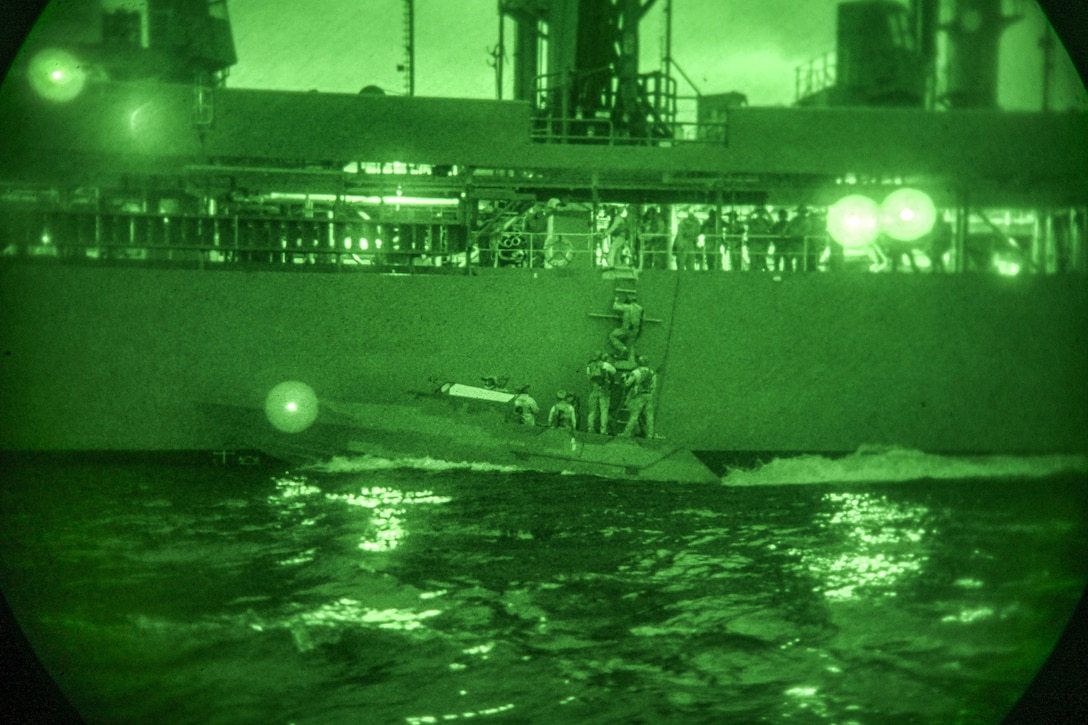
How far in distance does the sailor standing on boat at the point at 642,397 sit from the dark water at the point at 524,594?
1250mm

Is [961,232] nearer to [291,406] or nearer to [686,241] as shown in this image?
[686,241]

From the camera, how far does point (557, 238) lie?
40.8ft

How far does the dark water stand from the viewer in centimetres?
446

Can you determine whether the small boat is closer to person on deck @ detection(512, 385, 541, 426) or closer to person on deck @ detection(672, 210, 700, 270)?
person on deck @ detection(512, 385, 541, 426)

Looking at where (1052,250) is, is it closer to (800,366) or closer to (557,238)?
(800,366)

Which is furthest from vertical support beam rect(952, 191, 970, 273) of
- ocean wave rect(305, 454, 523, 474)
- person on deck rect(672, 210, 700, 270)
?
ocean wave rect(305, 454, 523, 474)

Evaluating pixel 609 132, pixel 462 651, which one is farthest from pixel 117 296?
pixel 462 651

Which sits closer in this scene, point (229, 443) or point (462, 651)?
point (462, 651)

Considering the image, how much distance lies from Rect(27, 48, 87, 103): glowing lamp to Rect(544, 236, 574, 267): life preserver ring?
19.7 feet

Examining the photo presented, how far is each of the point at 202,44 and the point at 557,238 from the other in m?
5.30

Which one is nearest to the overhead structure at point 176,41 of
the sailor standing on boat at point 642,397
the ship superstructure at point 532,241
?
the ship superstructure at point 532,241

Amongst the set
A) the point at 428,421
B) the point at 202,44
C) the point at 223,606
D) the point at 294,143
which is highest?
the point at 202,44

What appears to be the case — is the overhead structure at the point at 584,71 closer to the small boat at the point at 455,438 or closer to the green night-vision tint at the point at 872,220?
the green night-vision tint at the point at 872,220

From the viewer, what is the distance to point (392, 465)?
33.6ft
